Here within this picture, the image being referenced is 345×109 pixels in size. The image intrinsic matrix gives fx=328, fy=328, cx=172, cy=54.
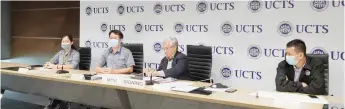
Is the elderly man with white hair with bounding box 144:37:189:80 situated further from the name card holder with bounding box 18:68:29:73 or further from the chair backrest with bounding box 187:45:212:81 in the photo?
the name card holder with bounding box 18:68:29:73

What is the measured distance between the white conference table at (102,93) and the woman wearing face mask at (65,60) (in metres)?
0.23

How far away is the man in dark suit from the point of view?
2.50m

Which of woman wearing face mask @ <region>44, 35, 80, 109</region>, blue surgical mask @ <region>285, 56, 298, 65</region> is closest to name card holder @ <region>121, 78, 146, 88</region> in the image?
blue surgical mask @ <region>285, 56, 298, 65</region>

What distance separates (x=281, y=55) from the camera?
3.60 m

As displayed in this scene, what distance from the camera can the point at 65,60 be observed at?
4.11m


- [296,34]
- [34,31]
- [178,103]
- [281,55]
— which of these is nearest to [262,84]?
[281,55]

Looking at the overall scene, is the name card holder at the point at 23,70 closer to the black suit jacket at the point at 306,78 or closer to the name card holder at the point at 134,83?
the name card holder at the point at 134,83

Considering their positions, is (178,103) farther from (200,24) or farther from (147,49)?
(147,49)

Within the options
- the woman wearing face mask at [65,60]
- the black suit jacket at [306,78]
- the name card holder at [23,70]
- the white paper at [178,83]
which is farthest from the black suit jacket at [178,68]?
the name card holder at [23,70]

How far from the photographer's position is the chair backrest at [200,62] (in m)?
Answer: 3.42

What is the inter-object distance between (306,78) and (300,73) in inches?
2.3

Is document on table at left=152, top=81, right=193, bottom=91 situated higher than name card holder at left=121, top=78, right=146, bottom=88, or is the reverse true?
name card holder at left=121, top=78, right=146, bottom=88

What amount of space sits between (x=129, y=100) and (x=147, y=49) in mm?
1786

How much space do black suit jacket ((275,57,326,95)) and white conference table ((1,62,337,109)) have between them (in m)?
0.25
